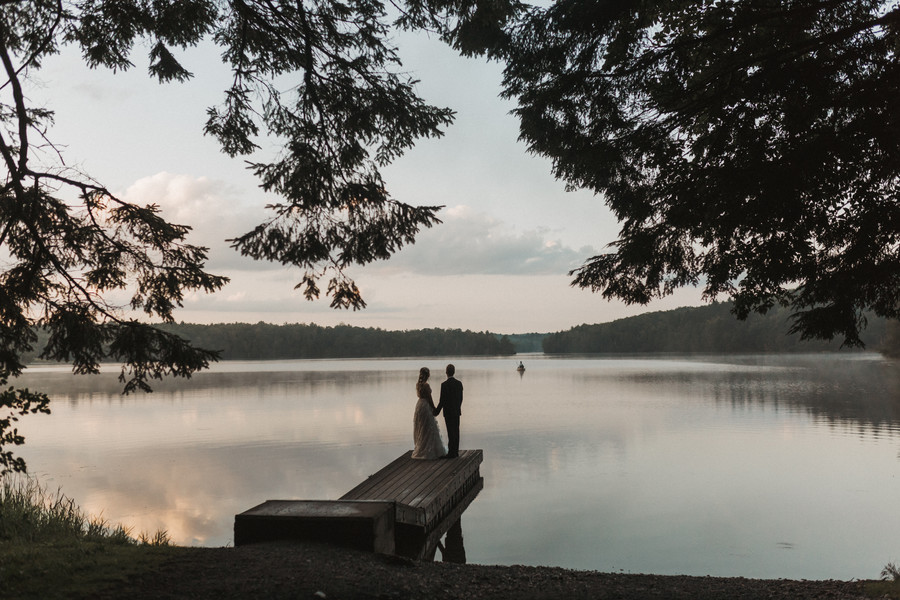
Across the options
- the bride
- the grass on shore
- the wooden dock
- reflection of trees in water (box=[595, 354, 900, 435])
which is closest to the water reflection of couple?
the bride

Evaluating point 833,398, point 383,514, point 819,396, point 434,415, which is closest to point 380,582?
point 383,514

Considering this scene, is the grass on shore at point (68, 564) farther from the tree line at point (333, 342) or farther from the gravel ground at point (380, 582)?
the tree line at point (333, 342)

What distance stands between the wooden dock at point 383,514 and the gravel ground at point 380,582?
0.26m

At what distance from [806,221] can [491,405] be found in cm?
2738

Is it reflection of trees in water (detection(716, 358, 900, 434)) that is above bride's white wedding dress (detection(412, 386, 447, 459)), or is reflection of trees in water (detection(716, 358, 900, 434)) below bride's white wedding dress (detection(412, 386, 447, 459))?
below

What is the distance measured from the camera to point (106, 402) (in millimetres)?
37031

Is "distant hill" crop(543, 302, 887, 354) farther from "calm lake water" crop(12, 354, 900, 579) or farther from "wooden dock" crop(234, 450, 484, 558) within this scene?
"wooden dock" crop(234, 450, 484, 558)

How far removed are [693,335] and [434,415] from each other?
14777 centimetres

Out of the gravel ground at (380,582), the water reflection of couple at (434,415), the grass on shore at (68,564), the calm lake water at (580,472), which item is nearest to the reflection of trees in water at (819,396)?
the calm lake water at (580,472)

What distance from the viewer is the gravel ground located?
5465 mm

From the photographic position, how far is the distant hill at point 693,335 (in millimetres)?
132625

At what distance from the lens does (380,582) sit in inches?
231

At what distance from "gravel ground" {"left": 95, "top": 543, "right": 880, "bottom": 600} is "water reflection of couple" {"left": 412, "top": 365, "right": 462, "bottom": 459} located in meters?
4.87

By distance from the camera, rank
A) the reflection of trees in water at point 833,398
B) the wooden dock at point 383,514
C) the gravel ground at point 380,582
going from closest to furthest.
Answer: the gravel ground at point 380,582
the wooden dock at point 383,514
the reflection of trees in water at point 833,398
